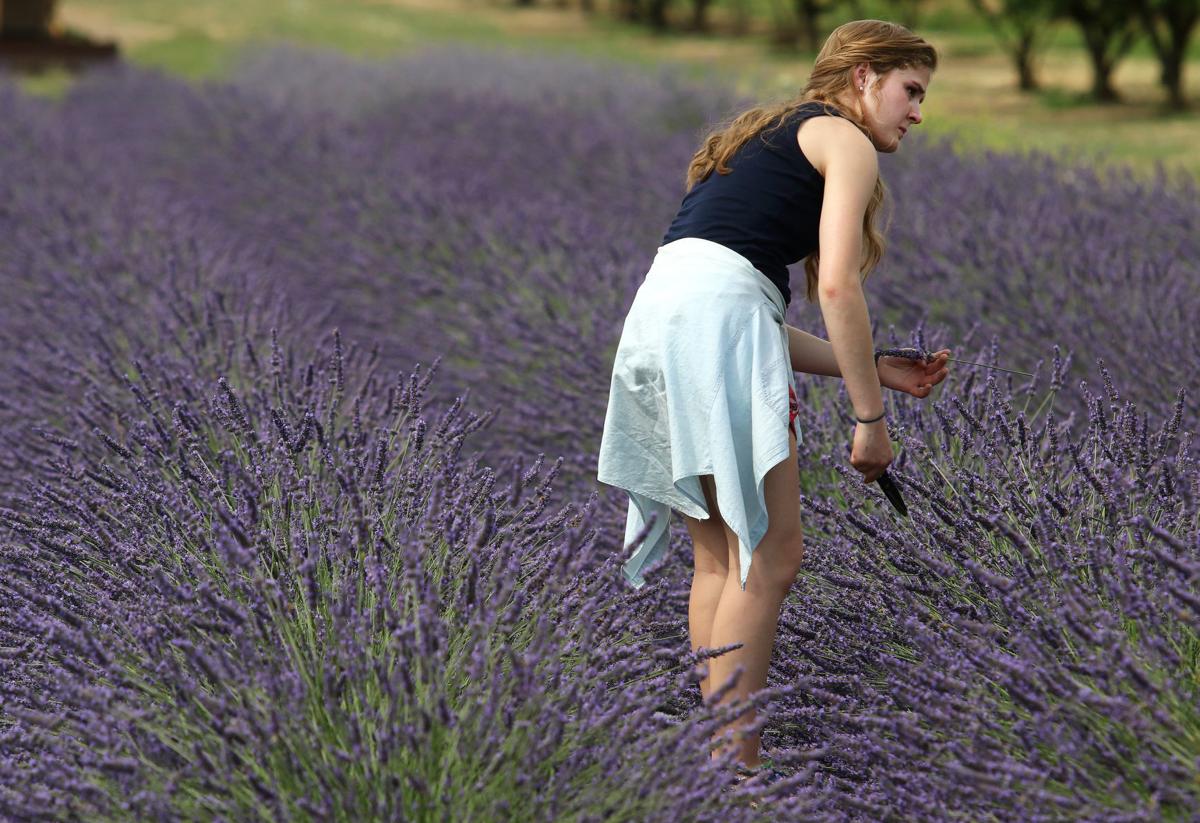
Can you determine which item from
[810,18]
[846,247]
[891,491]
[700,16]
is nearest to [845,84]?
[846,247]

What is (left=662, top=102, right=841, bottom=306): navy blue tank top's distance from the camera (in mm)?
2486

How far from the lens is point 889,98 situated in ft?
8.19

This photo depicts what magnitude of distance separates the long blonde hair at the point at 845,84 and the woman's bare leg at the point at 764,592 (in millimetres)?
488

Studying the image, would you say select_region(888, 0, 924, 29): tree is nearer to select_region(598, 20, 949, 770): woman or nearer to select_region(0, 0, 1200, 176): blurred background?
select_region(0, 0, 1200, 176): blurred background

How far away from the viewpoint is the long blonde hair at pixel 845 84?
8.14ft

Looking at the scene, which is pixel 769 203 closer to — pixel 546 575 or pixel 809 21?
pixel 546 575

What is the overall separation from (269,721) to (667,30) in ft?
93.2

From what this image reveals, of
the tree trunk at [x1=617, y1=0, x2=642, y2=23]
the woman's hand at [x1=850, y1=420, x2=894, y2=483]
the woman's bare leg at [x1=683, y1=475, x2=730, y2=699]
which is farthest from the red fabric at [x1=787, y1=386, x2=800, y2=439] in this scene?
the tree trunk at [x1=617, y1=0, x2=642, y2=23]

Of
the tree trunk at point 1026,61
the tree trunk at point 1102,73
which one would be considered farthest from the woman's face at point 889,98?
the tree trunk at point 1026,61

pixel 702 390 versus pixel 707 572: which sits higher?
pixel 702 390

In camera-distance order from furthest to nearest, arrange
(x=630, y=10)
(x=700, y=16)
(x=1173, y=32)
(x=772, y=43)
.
Answer: (x=630, y=10), (x=700, y=16), (x=772, y=43), (x=1173, y=32)

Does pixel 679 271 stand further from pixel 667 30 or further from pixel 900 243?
pixel 667 30

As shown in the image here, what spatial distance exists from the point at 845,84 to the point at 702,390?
1.99ft

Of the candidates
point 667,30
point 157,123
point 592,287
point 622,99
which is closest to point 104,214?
point 592,287
